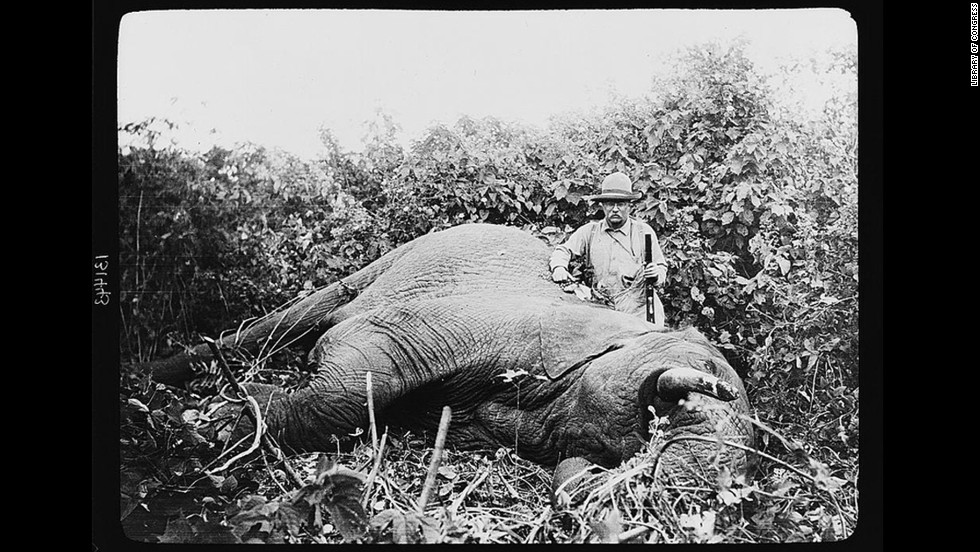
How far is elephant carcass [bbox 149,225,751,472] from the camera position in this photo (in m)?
5.06

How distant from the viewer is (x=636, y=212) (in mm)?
5293

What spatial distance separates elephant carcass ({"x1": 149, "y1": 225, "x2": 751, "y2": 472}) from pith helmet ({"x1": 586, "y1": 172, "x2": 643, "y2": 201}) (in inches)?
17.2

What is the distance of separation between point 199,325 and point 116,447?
76 cm

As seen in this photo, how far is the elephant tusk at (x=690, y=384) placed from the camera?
489cm

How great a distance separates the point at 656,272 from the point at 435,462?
58.0 inches

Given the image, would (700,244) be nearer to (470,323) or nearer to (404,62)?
(470,323)

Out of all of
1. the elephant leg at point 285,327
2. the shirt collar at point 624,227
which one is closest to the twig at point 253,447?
the elephant leg at point 285,327

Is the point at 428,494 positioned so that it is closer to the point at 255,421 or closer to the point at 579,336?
the point at 255,421

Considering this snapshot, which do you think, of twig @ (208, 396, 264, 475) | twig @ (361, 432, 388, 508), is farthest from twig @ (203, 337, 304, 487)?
twig @ (361, 432, 388, 508)

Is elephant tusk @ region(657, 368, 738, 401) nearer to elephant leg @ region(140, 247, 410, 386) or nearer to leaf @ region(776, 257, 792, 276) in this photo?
leaf @ region(776, 257, 792, 276)

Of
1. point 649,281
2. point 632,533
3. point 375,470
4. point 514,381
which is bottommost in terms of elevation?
point 632,533

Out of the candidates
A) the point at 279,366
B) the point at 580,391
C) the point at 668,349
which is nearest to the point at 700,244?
the point at 668,349

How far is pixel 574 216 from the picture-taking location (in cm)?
534

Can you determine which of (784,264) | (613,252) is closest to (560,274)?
(613,252)
